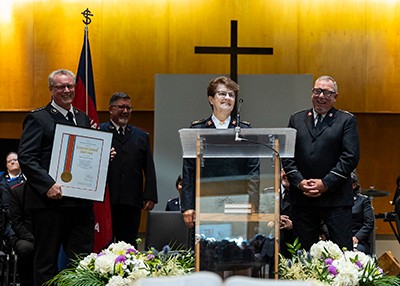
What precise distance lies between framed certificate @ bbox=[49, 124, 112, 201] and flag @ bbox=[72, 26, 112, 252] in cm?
83

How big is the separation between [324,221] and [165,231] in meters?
1.38

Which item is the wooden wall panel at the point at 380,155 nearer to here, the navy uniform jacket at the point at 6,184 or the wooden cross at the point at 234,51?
the wooden cross at the point at 234,51

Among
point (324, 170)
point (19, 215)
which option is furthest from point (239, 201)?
point (19, 215)

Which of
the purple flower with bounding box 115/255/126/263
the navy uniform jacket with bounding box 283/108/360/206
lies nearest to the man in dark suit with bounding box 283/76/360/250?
the navy uniform jacket with bounding box 283/108/360/206

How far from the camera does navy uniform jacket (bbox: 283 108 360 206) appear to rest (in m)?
5.37

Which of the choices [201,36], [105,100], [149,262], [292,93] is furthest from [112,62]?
[149,262]

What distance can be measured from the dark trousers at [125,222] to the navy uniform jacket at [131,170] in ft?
0.23

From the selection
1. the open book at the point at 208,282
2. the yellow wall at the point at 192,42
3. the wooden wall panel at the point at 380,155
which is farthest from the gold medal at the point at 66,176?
the wooden wall panel at the point at 380,155

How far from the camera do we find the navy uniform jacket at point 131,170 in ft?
21.7

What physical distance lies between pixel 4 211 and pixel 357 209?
113 inches

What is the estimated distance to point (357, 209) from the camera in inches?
275

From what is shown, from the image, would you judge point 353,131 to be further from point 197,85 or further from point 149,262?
point 197,85

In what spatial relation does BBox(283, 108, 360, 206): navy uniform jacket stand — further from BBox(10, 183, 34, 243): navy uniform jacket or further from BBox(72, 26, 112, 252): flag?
BBox(10, 183, 34, 243): navy uniform jacket

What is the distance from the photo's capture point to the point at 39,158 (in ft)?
17.6
